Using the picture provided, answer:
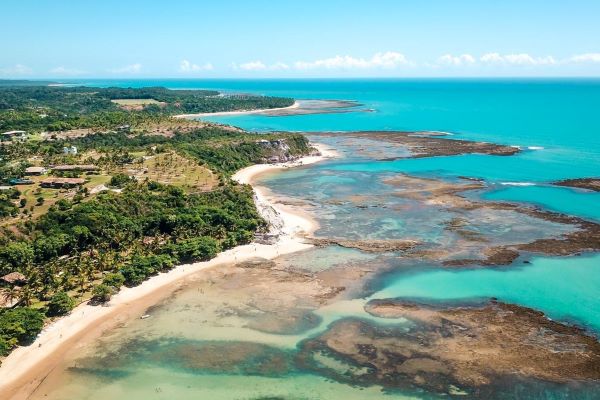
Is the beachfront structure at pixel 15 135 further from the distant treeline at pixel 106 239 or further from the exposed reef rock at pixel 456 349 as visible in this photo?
the exposed reef rock at pixel 456 349

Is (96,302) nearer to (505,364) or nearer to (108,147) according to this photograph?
(505,364)

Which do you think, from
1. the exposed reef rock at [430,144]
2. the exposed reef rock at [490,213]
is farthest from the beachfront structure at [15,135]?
the exposed reef rock at [490,213]

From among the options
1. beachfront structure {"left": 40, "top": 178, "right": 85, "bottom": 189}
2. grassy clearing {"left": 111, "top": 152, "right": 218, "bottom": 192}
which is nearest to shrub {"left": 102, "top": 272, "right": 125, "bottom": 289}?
beachfront structure {"left": 40, "top": 178, "right": 85, "bottom": 189}

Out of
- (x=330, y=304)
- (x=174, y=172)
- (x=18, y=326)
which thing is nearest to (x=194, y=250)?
(x=330, y=304)

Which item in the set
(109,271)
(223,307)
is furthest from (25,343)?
(223,307)

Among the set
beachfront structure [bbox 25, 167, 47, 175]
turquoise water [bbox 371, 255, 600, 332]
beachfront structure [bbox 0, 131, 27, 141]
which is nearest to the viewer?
turquoise water [bbox 371, 255, 600, 332]

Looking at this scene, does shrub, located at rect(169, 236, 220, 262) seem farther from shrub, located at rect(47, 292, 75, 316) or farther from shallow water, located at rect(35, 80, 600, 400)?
shrub, located at rect(47, 292, 75, 316)

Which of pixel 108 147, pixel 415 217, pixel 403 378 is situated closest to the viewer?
pixel 403 378
